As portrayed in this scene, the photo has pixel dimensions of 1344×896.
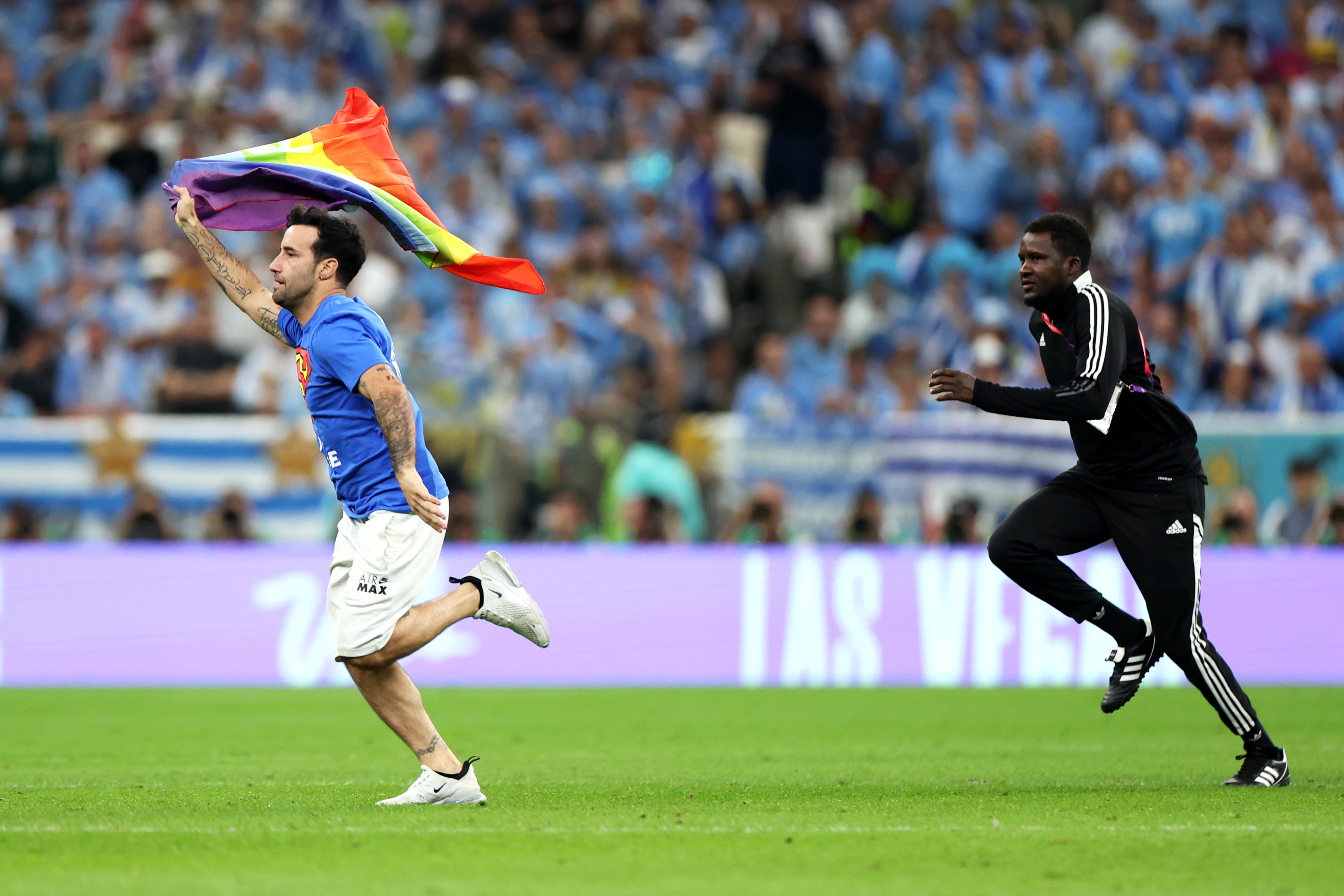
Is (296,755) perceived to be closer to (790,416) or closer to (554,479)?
(554,479)

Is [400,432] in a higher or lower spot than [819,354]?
lower

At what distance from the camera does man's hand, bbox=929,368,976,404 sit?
6.70m

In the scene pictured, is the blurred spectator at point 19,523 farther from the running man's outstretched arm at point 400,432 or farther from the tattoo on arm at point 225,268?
the running man's outstretched arm at point 400,432

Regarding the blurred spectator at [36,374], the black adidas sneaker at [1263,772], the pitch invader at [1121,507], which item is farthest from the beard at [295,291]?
the blurred spectator at [36,374]

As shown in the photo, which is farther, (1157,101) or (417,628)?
(1157,101)

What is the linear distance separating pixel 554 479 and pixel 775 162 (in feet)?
18.0

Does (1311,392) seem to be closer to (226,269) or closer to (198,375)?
(198,375)

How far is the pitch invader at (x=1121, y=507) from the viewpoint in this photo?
732 cm

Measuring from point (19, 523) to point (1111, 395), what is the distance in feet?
33.6

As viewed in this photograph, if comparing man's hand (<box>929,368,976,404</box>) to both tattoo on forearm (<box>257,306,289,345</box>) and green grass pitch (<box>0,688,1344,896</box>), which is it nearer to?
green grass pitch (<box>0,688,1344,896</box>)

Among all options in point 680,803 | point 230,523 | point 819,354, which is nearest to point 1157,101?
point 819,354

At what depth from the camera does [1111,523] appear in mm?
7539

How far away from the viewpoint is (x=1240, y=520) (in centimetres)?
1371

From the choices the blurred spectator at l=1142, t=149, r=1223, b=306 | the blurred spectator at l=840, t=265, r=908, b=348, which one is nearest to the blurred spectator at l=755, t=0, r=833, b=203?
the blurred spectator at l=840, t=265, r=908, b=348
